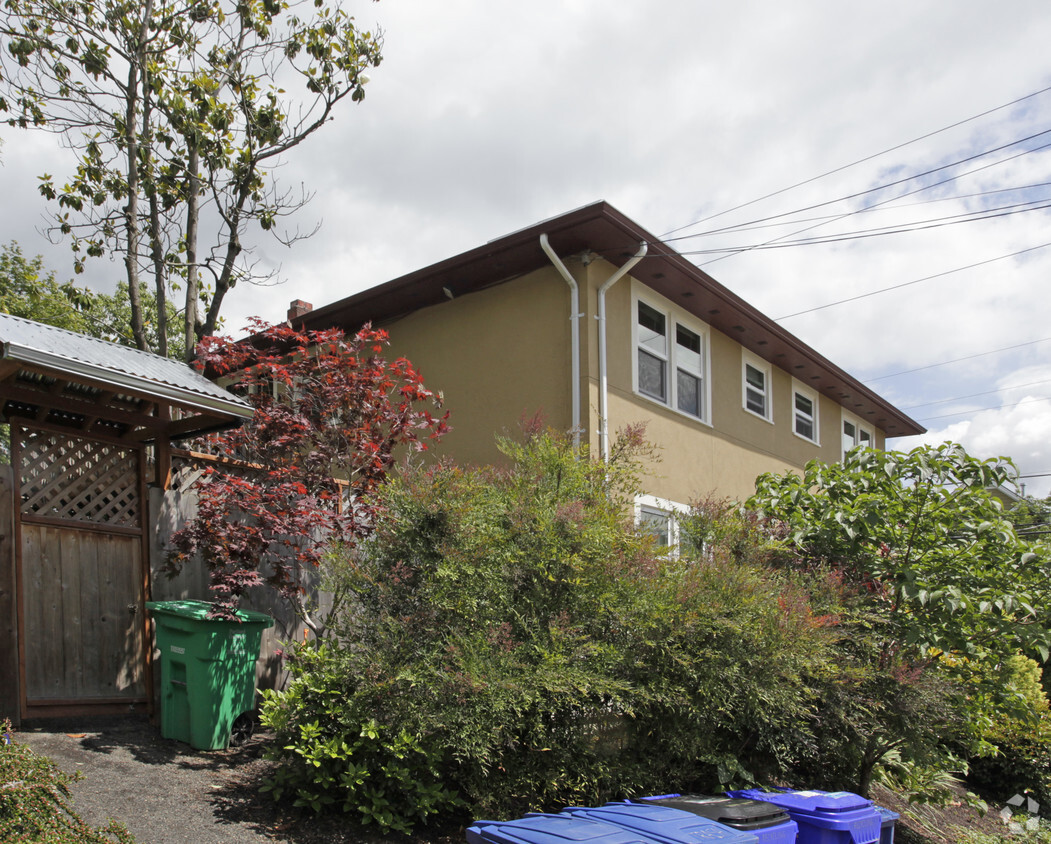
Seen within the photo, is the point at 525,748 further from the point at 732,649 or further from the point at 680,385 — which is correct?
the point at 680,385

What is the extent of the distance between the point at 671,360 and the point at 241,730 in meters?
7.48

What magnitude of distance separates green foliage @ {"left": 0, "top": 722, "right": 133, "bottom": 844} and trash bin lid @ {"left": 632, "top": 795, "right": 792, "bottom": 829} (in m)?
2.69

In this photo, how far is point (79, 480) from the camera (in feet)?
22.8

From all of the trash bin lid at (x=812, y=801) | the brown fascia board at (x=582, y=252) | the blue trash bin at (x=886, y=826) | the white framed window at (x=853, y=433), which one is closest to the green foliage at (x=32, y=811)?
the trash bin lid at (x=812, y=801)

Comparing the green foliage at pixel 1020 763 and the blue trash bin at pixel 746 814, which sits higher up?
the blue trash bin at pixel 746 814

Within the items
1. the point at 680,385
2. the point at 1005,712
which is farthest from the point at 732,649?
the point at 680,385

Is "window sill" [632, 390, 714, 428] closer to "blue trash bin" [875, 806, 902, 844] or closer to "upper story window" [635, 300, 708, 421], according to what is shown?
"upper story window" [635, 300, 708, 421]

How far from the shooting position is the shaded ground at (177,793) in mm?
4758

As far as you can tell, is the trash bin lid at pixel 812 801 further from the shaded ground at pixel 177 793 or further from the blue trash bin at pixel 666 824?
the shaded ground at pixel 177 793

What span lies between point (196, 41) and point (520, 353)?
6538 mm

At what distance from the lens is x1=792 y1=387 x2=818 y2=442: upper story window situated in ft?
52.1

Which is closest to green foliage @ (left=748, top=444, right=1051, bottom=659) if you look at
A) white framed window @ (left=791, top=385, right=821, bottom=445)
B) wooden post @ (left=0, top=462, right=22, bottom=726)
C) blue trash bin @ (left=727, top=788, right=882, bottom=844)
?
blue trash bin @ (left=727, top=788, right=882, bottom=844)

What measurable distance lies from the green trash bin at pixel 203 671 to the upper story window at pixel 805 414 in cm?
1170

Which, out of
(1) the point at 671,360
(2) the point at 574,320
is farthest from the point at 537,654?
(1) the point at 671,360
